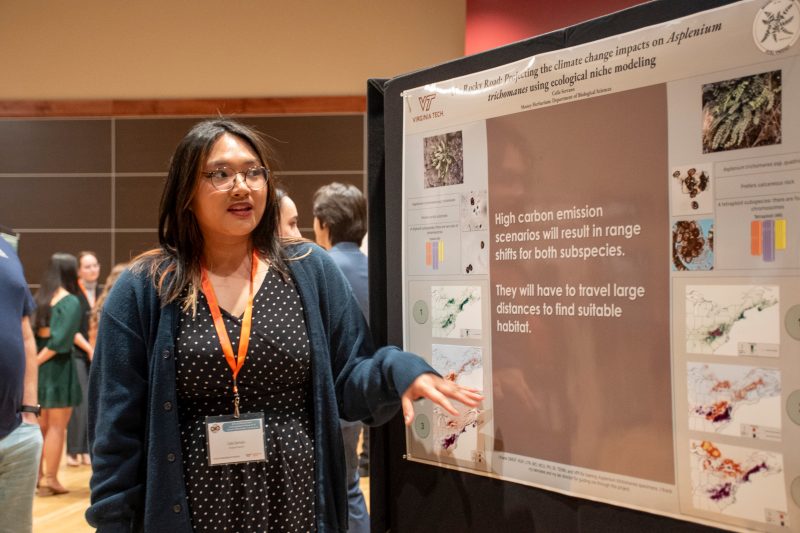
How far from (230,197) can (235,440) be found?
527 millimetres

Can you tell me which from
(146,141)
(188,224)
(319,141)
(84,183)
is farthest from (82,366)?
(188,224)

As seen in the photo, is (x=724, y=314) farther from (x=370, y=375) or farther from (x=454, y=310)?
(x=370, y=375)

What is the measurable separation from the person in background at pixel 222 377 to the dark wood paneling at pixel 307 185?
4953mm

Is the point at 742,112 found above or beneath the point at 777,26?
beneath

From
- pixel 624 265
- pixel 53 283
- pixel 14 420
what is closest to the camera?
pixel 624 265

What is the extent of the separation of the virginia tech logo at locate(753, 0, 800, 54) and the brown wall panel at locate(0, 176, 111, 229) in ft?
21.9

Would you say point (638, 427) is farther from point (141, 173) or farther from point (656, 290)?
point (141, 173)

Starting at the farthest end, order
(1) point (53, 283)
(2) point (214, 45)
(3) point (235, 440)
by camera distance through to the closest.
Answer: (2) point (214, 45) → (1) point (53, 283) → (3) point (235, 440)

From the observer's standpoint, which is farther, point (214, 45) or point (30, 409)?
point (214, 45)

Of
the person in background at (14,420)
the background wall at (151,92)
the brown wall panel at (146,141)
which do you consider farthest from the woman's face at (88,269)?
the person in background at (14,420)

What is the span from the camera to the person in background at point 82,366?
5023 mm

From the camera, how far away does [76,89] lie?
6.76 meters

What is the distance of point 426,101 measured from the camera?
1.55m

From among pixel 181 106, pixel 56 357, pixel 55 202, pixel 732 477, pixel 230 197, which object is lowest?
pixel 56 357
